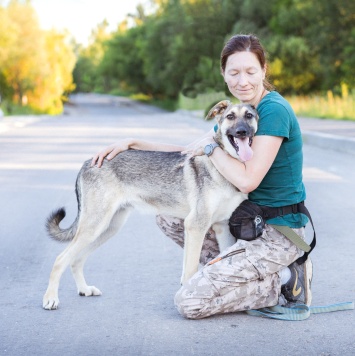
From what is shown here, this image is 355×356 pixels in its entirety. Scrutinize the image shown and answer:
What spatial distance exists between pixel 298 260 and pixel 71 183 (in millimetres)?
7525

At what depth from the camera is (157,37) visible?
216 ft

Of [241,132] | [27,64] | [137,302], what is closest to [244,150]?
[241,132]

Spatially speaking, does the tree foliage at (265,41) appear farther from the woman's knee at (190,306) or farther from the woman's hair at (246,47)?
the woman's knee at (190,306)

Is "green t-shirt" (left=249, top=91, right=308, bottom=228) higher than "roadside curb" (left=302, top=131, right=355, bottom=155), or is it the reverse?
"green t-shirt" (left=249, top=91, right=308, bottom=228)

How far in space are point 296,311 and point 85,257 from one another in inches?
65.8

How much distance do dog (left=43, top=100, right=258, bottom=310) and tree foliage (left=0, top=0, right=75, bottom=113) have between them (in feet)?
139

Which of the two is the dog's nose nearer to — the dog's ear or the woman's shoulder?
the woman's shoulder

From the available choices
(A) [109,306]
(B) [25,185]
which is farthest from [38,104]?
(A) [109,306]

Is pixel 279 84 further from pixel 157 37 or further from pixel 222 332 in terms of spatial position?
pixel 222 332

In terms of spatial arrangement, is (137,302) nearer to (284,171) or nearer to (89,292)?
(89,292)

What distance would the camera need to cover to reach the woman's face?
505 cm

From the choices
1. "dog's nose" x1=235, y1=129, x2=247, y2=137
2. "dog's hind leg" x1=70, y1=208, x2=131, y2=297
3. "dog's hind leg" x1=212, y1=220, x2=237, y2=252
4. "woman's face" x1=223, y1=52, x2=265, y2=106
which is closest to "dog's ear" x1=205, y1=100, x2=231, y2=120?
"woman's face" x1=223, y1=52, x2=265, y2=106

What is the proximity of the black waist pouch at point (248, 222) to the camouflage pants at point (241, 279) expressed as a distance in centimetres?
7

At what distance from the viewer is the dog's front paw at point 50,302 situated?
16.9 feet
